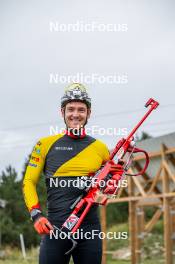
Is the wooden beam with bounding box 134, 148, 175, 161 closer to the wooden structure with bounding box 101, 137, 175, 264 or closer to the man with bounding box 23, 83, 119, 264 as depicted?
the wooden structure with bounding box 101, 137, 175, 264

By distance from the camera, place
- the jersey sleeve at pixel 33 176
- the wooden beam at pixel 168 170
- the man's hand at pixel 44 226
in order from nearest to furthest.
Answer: the man's hand at pixel 44 226 < the jersey sleeve at pixel 33 176 < the wooden beam at pixel 168 170

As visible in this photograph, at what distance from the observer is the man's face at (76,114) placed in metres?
3.57

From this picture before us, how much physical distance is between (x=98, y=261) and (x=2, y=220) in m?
20.7

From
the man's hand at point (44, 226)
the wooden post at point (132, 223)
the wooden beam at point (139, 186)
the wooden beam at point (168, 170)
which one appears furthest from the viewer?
the wooden post at point (132, 223)

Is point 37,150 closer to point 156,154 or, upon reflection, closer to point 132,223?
point 156,154

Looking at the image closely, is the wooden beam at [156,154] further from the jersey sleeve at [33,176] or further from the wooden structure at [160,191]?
the jersey sleeve at [33,176]

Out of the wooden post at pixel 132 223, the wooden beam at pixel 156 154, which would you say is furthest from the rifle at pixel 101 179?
the wooden post at pixel 132 223

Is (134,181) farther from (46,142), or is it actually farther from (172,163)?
(46,142)

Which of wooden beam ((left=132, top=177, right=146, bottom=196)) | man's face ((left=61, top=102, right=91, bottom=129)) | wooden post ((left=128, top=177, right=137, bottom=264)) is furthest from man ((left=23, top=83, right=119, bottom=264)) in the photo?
wooden post ((left=128, top=177, right=137, bottom=264))

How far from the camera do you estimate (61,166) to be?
11.6 feet

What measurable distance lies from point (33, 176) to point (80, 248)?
1.64 ft

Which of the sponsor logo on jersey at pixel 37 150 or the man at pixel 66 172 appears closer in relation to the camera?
the man at pixel 66 172

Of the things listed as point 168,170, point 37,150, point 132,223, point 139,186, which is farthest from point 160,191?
point 37,150

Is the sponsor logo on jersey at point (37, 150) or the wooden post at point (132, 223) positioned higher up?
the sponsor logo on jersey at point (37, 150)
